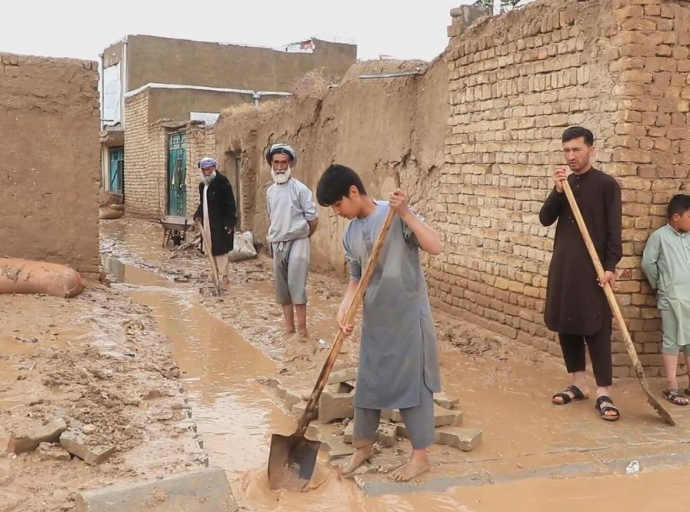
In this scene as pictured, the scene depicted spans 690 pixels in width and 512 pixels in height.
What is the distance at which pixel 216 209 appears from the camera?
8.81 metres

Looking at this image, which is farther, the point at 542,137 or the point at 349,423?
Result: the point at 542,137

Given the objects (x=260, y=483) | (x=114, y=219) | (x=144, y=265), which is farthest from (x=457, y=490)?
(x=114, y=219)

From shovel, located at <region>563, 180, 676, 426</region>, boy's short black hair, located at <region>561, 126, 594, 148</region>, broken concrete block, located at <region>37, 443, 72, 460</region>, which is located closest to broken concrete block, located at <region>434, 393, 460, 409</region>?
shovel, located at <region>563, 180, 676, 426</region>

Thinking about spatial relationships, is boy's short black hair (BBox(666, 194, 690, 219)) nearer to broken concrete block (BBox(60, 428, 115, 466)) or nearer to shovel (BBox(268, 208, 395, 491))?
shovel (BBox(268, 208, 395, 491))

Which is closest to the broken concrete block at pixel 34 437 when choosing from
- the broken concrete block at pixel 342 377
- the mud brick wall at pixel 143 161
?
the broken concrete block at pixel 342 377

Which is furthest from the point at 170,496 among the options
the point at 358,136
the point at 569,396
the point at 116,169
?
the point at 116,169

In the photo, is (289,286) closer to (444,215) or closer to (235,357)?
(235,357)

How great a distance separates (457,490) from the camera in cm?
351

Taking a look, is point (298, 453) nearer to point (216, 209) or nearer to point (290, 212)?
point (290, 212)

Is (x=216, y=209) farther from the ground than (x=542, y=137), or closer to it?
closer to it

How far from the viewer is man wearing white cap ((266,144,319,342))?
21.0ft

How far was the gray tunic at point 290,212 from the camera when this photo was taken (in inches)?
253

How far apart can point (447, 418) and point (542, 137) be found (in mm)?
2705

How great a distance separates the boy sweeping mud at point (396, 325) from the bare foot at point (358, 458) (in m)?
0.21
